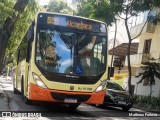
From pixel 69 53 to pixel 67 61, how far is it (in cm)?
29

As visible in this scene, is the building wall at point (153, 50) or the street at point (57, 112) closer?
the street at point (57, 112)

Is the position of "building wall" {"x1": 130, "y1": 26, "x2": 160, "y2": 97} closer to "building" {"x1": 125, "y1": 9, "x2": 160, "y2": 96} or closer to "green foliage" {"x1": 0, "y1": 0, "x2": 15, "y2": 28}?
"building" {"x1": 125, "y1": 9, "x2": 160, "y2": 96}

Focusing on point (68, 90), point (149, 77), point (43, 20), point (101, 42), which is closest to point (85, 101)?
point (68, 90)

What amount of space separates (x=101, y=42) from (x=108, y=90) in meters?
5.54

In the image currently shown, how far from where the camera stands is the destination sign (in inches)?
466

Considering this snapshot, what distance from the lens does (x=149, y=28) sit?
3012cm

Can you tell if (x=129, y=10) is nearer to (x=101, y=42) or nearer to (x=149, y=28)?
(x=149, y=28)

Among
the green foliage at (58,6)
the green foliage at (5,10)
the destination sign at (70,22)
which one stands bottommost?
the destination sign at (70,22)

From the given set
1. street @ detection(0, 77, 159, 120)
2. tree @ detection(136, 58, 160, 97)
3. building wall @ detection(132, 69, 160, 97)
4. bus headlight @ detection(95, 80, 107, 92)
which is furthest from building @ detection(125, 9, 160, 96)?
bus headlight @ detection(95, 80, 107, 92)

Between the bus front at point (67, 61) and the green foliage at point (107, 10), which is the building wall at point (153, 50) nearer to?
the green foliage at point (107, 10)

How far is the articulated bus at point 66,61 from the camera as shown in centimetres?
1128

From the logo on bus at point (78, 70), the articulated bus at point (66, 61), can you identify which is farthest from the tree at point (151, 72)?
the logo on bus at point (78, 70)

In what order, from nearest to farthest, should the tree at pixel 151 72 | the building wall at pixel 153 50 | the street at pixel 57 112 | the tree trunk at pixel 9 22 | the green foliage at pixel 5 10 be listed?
the street at pixel 57 112 → the green foliage at pixel 5 10 → the tree trunk at pixel 9 22 → the tree at pixel 151 72 → the building wall at pixel 153 50

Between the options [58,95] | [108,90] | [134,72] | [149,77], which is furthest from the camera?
[134,72]
